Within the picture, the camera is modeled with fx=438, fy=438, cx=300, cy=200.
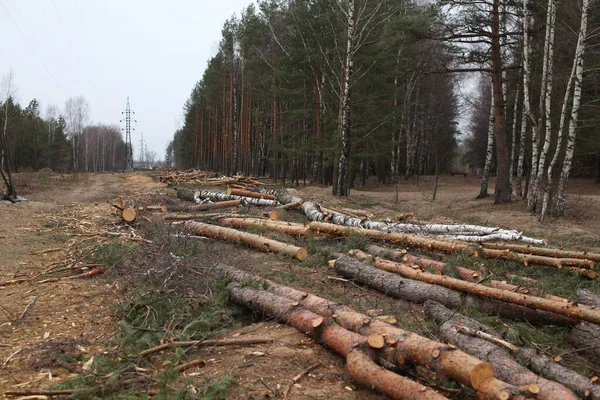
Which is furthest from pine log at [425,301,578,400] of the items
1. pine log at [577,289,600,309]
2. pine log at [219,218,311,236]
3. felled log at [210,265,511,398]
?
pine log at [219,218,311,236]

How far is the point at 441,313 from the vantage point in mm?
5145

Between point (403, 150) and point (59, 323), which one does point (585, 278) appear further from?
point (403, 150)

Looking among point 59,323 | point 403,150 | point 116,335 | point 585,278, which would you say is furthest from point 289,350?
point 403,150

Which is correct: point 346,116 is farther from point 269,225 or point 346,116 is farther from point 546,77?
point 269,225

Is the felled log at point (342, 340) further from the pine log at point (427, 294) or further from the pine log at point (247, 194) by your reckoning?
the pine log at point (247, 194)

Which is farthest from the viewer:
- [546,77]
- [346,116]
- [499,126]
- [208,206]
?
[346,116]

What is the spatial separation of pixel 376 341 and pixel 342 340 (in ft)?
1.19

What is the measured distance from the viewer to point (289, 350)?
413cm

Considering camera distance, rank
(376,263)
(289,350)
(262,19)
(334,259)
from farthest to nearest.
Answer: (262,19) → (334,259) → (376,263) → (289,350)

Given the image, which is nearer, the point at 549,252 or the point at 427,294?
the point at 427,294

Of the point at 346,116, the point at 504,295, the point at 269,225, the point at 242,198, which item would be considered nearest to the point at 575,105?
the point at 346,116

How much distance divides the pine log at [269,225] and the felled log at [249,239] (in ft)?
2.70

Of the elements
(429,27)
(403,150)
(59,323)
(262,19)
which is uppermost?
(262,19)

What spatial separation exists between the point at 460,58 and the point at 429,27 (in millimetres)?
1643
